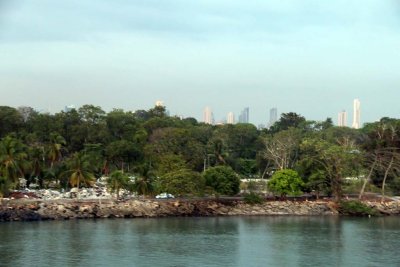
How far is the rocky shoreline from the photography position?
1578 inches

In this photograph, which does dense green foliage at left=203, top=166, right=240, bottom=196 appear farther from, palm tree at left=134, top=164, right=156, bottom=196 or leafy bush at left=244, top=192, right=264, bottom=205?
palm tree at left=134, top=164, right=156, bottom=196

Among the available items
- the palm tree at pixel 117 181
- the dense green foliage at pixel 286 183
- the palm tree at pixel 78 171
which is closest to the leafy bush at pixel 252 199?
the dense green foliage at pixel 286 183

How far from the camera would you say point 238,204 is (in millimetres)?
45406

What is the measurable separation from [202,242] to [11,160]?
60.8 ft

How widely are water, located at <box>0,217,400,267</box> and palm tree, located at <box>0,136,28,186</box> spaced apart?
6368 mm

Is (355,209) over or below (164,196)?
below

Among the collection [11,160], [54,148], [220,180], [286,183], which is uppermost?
[54,148]

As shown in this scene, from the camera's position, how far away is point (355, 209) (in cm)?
4572

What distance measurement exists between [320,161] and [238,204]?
8.78 meters

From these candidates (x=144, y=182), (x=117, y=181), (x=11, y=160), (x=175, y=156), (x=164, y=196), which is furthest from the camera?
(x=175, y=156)

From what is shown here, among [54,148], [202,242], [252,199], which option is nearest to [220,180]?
[252,199]

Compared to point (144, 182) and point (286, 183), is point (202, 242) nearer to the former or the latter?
point (144, 182)

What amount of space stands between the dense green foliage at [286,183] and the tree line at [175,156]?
83 mm

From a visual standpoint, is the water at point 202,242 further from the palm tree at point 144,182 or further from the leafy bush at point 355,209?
the palm tree at point 144,182
